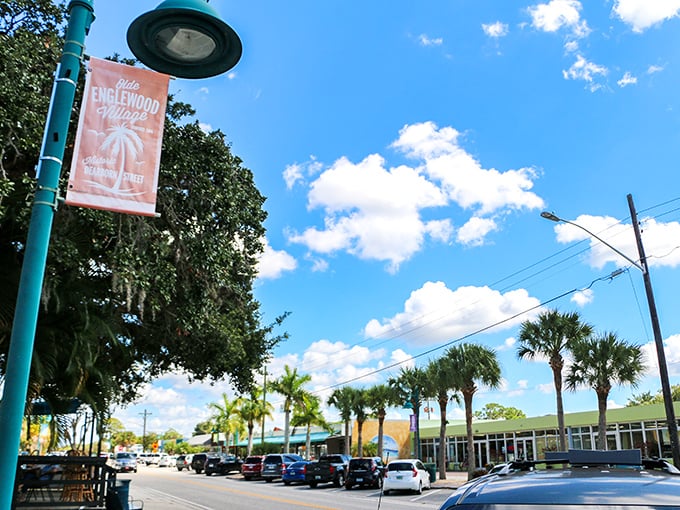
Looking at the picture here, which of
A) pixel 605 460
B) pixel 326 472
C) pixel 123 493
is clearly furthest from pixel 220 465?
pixel 605 460

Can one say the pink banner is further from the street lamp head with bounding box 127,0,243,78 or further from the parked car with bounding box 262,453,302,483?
the parked car with bounding box 262,453,302,483

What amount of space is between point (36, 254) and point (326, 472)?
102ft

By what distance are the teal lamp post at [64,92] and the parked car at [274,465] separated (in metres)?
36.5

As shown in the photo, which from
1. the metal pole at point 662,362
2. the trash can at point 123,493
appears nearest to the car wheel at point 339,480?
the metal pole at point 662,362

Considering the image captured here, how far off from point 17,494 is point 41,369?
2.20m

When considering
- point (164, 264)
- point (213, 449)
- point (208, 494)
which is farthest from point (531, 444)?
point (213, 449)

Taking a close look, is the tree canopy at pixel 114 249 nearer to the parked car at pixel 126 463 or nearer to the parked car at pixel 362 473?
the parked car at pixel 362 473

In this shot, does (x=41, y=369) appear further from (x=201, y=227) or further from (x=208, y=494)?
(x=208, y=494)

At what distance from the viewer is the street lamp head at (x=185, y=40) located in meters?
5.18

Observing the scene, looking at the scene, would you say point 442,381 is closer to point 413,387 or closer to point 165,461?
point 413,387

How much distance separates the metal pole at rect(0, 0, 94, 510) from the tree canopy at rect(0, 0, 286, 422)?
14.9 ft

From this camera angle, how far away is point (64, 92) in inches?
212

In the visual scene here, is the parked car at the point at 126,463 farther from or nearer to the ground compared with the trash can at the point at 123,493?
nearer to the ground

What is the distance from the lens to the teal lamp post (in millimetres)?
4480
